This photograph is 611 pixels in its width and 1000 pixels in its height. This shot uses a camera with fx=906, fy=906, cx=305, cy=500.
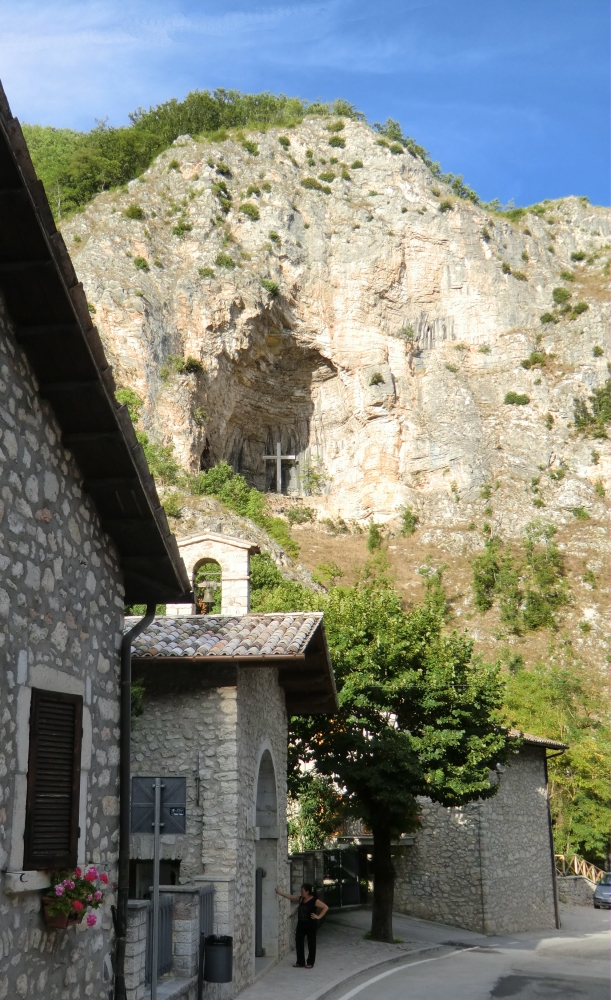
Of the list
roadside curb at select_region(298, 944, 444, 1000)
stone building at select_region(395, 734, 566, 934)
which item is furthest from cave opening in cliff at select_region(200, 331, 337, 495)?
roadside curb at select_region(298, 944, 444, 1000)

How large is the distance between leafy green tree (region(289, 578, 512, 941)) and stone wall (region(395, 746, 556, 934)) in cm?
397

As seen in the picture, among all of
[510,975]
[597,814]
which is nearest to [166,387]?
[597,814]

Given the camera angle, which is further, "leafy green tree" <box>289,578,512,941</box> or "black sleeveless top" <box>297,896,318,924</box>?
"leafy green tree" <box>289,578,512,941</box>

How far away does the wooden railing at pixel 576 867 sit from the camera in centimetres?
3269

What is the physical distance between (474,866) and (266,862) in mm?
9557

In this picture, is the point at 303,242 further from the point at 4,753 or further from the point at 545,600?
the point at 4,753

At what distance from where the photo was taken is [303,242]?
5659cm

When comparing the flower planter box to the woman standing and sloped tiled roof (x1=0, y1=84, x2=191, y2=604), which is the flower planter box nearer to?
sloped tiled roof (x1=0, y1=84, x2=191, y2=604)

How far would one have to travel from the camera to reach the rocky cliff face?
5009cm

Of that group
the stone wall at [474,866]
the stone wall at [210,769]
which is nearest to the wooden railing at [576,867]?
the stone wall at [474,866]

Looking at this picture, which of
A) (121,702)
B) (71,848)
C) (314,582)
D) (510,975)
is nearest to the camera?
(71,848)

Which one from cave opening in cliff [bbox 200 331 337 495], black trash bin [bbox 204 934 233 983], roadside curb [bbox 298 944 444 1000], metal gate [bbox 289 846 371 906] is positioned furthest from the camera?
cave opening in cliff [bbox 200 331 337 495]

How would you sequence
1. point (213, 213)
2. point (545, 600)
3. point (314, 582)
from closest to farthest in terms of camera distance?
point (314, 582) → point (545, 600) → point (213, 213)

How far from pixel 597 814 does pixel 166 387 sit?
1140 inches
